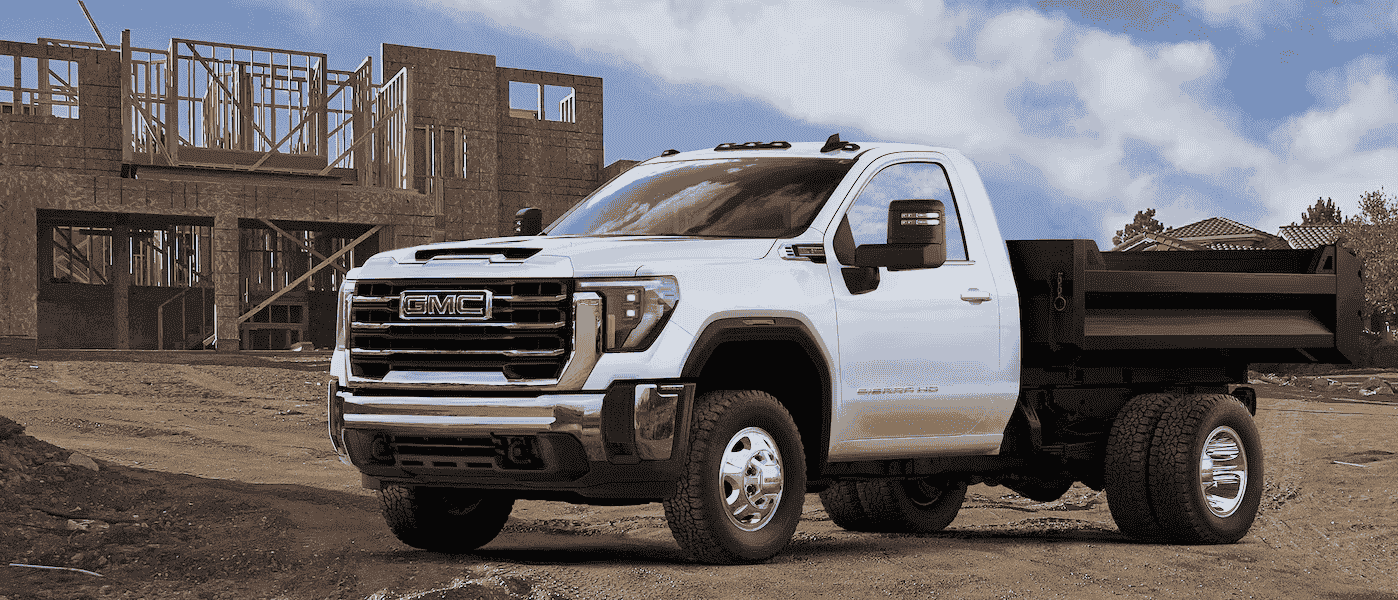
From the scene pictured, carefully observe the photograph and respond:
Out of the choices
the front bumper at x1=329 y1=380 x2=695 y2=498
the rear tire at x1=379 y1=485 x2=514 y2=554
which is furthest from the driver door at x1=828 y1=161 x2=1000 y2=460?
the rear tire at x1=379 y1=485 x2=514 y2=554

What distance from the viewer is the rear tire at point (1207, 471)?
8.73 metres

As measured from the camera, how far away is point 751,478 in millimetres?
6852

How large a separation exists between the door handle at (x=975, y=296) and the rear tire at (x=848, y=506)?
2540mm

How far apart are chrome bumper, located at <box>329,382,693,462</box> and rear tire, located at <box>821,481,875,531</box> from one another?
150 inches

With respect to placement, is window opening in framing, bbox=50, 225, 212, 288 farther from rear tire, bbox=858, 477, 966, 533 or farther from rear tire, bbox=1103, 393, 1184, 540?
rear tire, bbox=1103, 393, 1184, 540

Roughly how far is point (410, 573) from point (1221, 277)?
5293 millimetres

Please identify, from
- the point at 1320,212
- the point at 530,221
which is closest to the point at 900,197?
the point at 530,221

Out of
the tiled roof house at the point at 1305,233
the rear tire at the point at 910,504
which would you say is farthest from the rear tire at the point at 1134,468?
the tiled roof house at the point at 1305,233

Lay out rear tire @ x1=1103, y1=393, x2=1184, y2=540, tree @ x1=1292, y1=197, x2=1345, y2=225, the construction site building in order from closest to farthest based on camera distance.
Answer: rear tire @ x1=1103, y1=393, x2=1184, y2=540
the construction site building
tree @ x1=1292, y1=197, x2=1345, y2=225

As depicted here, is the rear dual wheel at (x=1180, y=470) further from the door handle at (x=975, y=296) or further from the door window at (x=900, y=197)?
the door window at (x=900, y=197)

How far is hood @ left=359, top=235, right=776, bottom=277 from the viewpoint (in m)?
6.45

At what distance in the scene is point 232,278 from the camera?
1235 inches

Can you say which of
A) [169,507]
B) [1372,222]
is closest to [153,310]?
[169,507]

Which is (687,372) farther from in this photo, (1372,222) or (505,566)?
(1372,222)
